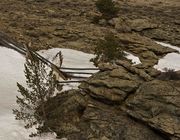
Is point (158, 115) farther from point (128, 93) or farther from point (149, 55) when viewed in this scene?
point (149, 55)

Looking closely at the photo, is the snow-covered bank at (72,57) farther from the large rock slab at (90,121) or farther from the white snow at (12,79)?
the large rock slab at (90,121)

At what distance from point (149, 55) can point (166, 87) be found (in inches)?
473

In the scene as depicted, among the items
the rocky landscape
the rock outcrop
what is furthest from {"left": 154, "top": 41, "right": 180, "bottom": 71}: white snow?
the rock outcrop

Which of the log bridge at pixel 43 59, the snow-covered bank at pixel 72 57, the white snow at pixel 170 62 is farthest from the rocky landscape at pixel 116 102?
the log bridge at pixel 43 59

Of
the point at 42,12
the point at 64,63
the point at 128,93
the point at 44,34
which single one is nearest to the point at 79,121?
the point at 128,93

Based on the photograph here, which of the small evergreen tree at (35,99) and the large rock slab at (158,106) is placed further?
the small evergreen tree at (35,99)

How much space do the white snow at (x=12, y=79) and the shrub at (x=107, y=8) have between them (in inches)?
322

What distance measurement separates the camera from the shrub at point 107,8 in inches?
1271

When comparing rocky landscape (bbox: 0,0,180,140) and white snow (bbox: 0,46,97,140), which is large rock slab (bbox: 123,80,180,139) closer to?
rocky landscape (bbox: 0,0,180,140)

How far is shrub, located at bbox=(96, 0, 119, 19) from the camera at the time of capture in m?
32.3

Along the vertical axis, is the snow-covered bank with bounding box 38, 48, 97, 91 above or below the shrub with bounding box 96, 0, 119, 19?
below

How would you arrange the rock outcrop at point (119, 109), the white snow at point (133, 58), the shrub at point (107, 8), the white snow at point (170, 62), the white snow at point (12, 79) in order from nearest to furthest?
the rock outcrop at point (119, 109) → the white snow at point (12, 79) → the white snow at point (133, 58) → the white snow at point (170, 62) → the shrub at point (107, 8)

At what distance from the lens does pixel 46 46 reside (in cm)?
2580

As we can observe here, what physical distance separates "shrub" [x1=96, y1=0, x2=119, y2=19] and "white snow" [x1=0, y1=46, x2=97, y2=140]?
817cm
